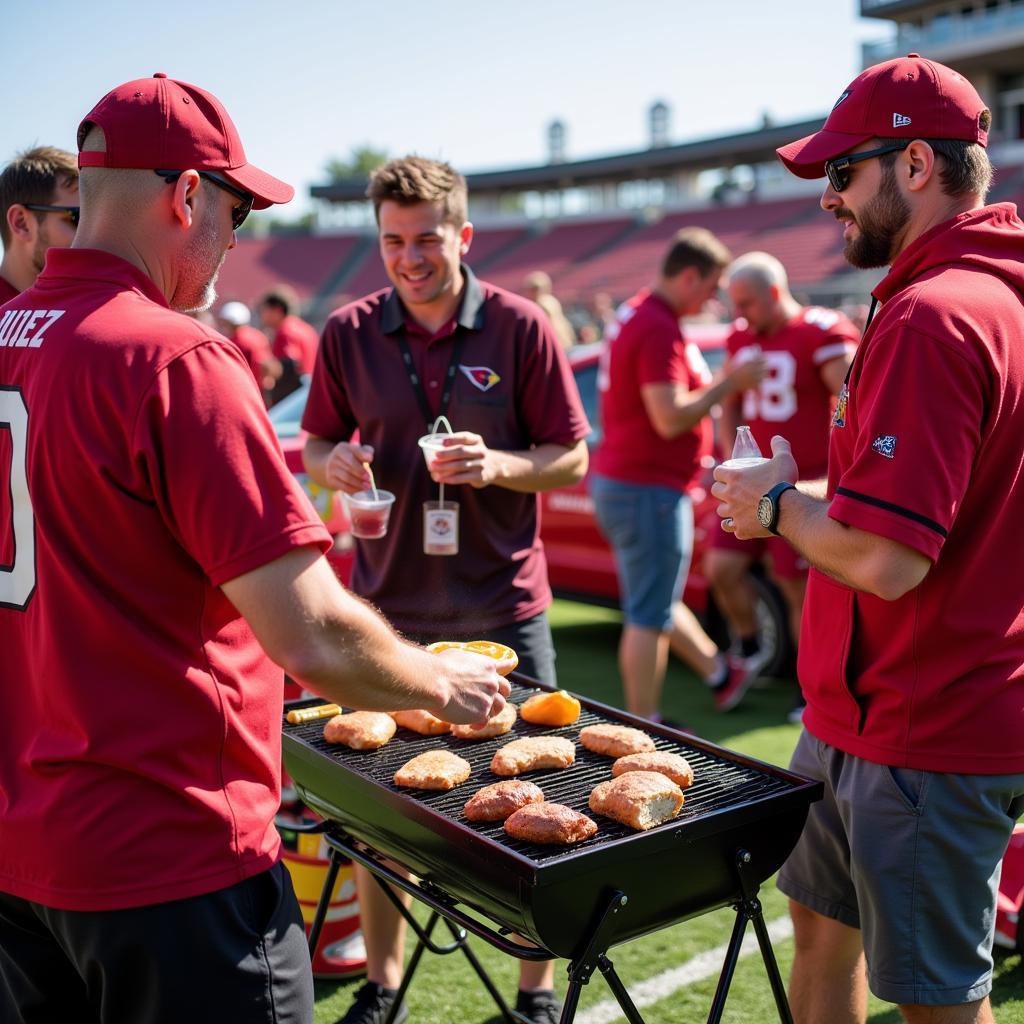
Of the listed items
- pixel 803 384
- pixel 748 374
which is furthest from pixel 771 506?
pixel 803 384

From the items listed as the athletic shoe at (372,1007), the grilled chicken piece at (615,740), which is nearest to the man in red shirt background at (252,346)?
the athletic shoe at (372,1007)

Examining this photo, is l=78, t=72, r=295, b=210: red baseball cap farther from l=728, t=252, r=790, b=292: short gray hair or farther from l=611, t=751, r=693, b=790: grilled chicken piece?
l=728, t=252, r=790, b=292: short gray hair

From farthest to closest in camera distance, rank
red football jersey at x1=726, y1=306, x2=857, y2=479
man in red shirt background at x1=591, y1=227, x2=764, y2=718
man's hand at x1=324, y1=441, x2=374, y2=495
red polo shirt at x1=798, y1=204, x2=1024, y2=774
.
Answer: red football jersey at x1=726, y1=306, x2=857, y2=479
man in red shirt background at x1=591, y1=227, x2=764, y2=718
man's hand at x1=324, y1=441, x2=374, y2=495
red polo shirt at x1=798, y1=204, x2=1024, y2=774

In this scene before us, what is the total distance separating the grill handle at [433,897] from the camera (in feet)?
7.27

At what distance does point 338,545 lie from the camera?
5.50 m

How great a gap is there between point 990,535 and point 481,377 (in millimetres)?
1793

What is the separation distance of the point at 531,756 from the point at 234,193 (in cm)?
137

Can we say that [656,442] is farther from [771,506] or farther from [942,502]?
[942,502]

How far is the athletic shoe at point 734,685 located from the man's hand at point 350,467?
3478mm

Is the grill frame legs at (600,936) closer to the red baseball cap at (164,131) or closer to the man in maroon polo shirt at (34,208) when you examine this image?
the red baseball cap at (164,131)

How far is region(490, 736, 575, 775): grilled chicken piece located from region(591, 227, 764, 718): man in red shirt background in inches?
122

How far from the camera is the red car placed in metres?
6.52

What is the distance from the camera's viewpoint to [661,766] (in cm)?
246

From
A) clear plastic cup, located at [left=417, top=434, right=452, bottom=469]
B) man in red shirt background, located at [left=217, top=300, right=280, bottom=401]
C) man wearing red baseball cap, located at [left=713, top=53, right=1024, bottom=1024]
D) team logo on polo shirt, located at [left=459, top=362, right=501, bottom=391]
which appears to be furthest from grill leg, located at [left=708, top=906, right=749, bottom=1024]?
man in red shirt background, located at [left=217, top=300, right=280, bottom=401]
